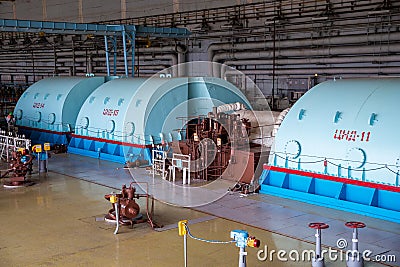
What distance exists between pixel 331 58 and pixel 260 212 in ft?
40.8

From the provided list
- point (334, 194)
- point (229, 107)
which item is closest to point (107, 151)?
point (229, 107)

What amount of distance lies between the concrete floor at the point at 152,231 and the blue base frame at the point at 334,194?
322 millimetres

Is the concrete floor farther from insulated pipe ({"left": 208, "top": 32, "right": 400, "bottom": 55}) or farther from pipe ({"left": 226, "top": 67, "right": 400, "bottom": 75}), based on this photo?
insulated pipe ({"left": 208, "top": 32, "right": 400, "bottom": 55})

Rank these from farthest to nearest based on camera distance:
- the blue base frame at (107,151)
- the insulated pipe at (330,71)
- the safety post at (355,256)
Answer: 1. the insulated pipe at (330,71)
2. the blue base frame at (107,151)
3. the safety post at (355,256)

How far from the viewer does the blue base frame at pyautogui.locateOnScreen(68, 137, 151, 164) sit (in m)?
18.9

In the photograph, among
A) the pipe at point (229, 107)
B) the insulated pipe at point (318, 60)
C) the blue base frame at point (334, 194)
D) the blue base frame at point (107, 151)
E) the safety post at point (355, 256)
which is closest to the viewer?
the safety post at point (355, 256)

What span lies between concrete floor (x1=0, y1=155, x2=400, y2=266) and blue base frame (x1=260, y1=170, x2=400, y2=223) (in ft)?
1.06

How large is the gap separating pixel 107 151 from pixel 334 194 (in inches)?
396

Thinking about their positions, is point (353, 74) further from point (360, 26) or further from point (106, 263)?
point (106, 263)

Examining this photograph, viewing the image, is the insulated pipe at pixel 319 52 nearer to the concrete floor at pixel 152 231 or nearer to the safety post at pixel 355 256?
the concrete floor at pixel 152 231

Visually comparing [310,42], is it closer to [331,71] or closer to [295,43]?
[295,43]

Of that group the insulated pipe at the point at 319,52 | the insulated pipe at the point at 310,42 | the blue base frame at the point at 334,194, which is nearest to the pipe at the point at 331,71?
the insulated pipe at the point at 319,52

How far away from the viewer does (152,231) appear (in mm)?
11266

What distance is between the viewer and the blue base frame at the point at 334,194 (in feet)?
39.6
